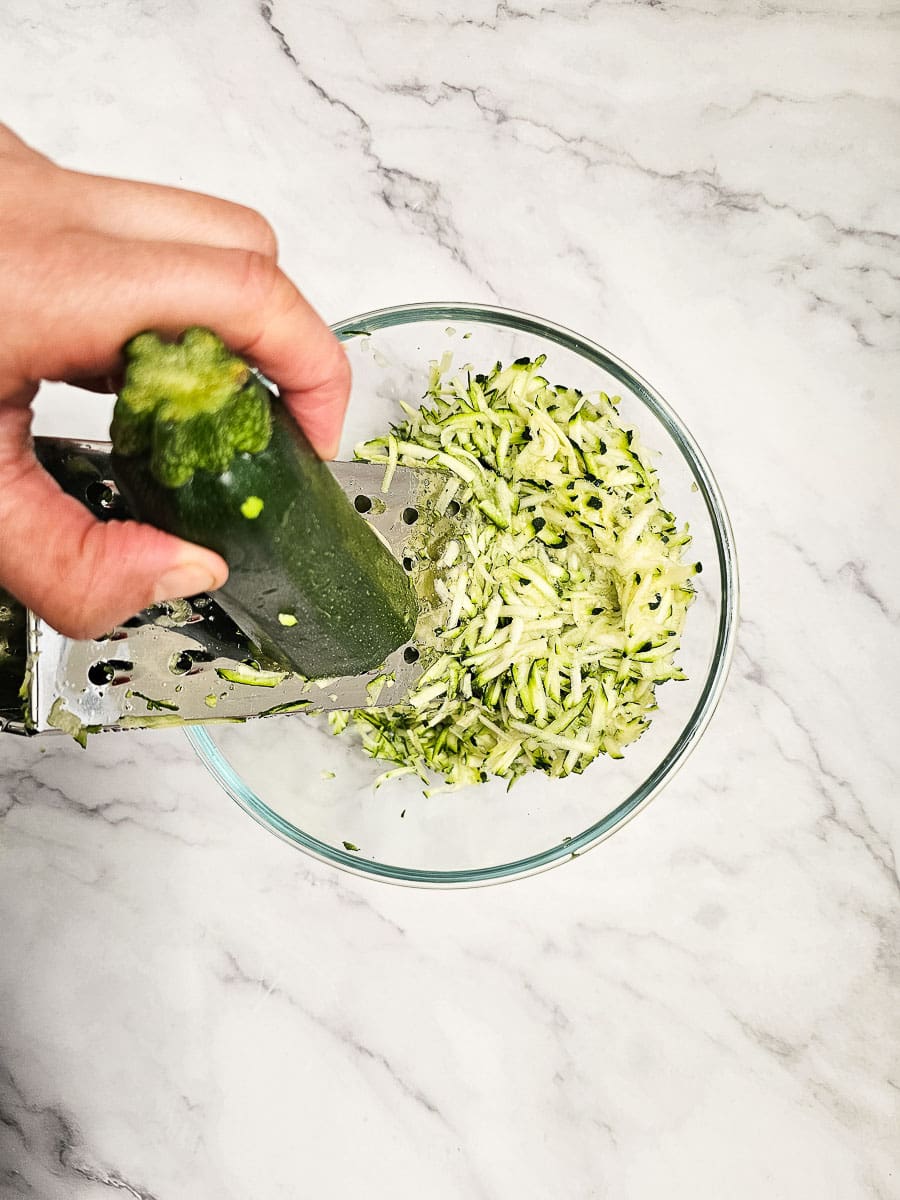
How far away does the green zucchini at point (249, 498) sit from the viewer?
3.05ft

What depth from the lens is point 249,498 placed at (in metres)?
1.02

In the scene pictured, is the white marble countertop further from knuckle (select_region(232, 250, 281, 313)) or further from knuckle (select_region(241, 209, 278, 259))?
knuckle (select_region(232, 250, 281, 313))

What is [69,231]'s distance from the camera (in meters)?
1.13

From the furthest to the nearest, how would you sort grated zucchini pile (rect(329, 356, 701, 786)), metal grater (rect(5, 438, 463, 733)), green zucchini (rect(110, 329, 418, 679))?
grated zucchini pile (rect(329, 356, 701, 786)) → metal grater (rect(5, 438, 463, 733)) → green zucchini (rect(110, 329, 418, 679))

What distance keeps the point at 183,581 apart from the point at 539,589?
806 millimetres

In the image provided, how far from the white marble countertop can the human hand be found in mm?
995

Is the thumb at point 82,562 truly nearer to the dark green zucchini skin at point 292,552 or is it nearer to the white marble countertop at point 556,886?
the dark green zucchini skin at point 292,552

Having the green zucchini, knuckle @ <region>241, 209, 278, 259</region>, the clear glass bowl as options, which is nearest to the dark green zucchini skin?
the green zucchini

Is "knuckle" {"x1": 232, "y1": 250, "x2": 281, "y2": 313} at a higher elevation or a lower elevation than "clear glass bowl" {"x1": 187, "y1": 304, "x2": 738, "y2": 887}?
higher

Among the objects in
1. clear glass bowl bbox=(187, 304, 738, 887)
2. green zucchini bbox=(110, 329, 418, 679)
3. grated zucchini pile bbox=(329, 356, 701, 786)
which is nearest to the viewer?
green zucchini bbox=(110, 329, 418, 679)

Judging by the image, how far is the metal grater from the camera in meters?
1.26

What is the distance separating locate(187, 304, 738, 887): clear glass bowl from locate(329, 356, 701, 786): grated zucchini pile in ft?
0.42

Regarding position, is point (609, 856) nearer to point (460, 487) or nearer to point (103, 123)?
point (460, 487)

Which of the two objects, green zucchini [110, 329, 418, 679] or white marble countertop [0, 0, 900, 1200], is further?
white marble countertop [0, 0, 900, 1200]
